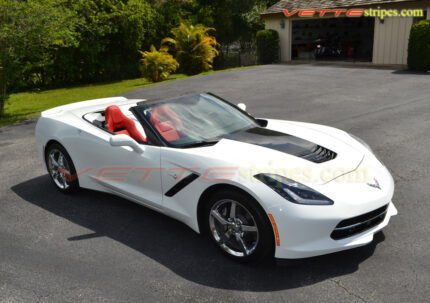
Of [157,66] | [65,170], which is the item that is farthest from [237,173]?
[157,66]

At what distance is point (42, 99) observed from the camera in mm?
18953

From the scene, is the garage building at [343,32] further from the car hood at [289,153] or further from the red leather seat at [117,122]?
the red leather seat at [117,122]

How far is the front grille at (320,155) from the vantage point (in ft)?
12.8

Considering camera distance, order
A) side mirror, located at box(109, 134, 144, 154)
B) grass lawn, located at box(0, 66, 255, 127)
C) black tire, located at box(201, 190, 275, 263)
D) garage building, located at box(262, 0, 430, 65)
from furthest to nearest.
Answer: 1. garage building, located at box(262, 0, 430, 65)
2. grass lawn, located at box(0, 66, 255, 127)
3. side mirror, located at box(109, 134, 144, 154)
4. black tire, located at box(201, 190, 275, 263)

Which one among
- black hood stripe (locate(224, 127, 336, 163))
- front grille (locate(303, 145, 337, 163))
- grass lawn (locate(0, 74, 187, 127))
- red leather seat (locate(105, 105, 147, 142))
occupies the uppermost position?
red leather seat (locate(105, 105, 147, 142))

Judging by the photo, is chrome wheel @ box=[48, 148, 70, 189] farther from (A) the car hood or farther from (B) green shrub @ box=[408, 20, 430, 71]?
(B) green shrub @ box=[408, 20, 430, 71]

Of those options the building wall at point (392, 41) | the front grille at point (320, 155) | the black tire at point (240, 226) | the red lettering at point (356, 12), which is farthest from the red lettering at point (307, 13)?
the black tire at point (240, 226)

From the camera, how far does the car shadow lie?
11.7 feet

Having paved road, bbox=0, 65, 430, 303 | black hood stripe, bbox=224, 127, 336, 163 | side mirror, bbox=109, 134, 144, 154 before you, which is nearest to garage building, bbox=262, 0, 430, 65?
paved road, bbox=0, 65, 430, 303

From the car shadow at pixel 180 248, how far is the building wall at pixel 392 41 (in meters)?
17.5

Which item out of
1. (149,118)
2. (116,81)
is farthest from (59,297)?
(116,81)

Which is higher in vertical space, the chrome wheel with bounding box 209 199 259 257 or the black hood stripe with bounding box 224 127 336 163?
the black hood stripe with bounding box 224 127 336 163

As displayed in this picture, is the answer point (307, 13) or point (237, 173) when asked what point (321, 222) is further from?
point (307, 13)

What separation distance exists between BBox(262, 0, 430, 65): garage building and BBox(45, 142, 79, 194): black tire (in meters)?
17.7
